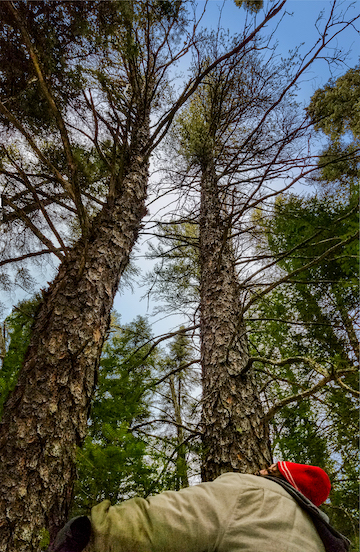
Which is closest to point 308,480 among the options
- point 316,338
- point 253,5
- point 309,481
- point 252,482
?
point 309,481

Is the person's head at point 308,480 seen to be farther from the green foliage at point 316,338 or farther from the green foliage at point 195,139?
the green foliage at point 195,139

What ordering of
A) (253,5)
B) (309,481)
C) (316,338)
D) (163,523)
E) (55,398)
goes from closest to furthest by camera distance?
(163,523), (309,481), (55,398), (253,5), (316,338)

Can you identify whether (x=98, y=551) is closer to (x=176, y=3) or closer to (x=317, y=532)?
(x=317, y=532)

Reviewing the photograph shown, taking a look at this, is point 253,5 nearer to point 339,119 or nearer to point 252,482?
point 339,119

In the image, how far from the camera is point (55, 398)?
2.04 m

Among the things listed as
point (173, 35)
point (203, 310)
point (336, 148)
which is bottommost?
point (203, 310)

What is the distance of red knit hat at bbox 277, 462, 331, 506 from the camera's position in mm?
1797

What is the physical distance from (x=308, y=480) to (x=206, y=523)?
0.86 metres

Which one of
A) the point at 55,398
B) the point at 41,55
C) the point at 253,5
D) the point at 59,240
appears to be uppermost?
the point at 253,5

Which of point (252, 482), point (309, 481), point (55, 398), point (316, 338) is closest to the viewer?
→ point (252, 482)

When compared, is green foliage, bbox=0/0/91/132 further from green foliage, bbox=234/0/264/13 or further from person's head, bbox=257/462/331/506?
person's head, bbox=257/462/331/506

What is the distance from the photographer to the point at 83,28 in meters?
3.22

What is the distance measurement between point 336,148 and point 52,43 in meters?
5.01

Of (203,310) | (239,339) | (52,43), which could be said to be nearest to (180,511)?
(239,339)
